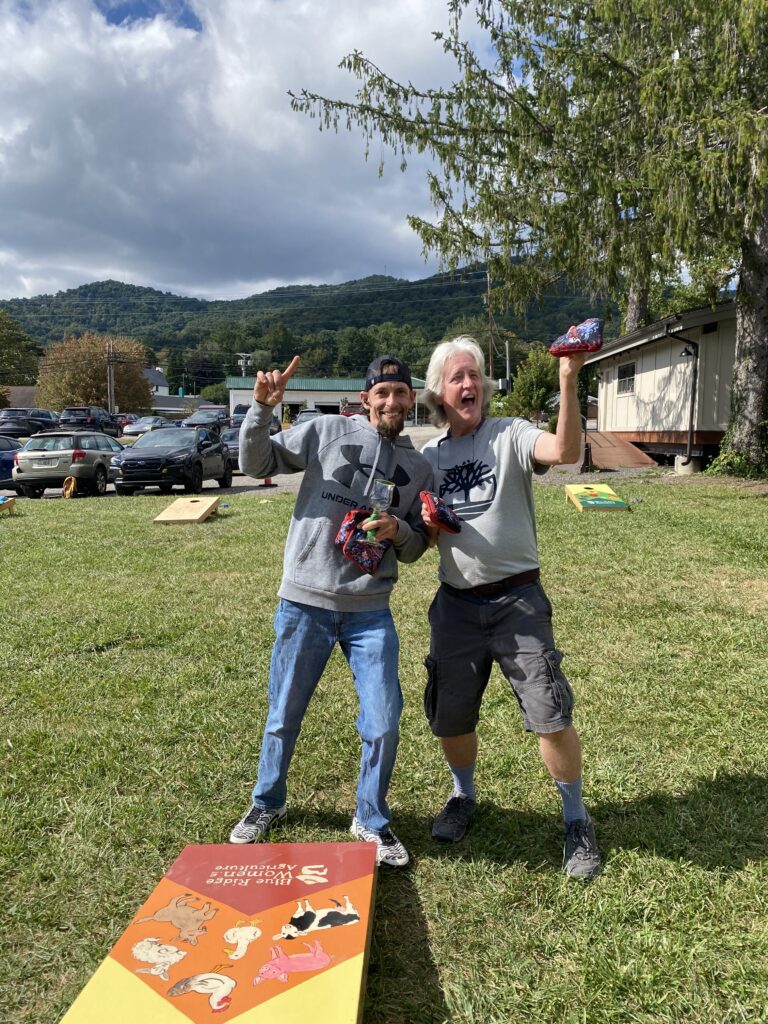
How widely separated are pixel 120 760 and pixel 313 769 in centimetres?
103

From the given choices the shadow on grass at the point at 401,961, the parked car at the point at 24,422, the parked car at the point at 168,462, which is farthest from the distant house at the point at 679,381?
the parked car at the point at 24,422

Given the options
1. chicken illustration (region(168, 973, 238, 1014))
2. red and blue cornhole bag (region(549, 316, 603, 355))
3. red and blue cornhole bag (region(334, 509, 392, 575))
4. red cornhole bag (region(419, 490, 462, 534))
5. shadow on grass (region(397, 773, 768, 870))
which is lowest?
shadow on grass (region(397, 773, 768, 870))

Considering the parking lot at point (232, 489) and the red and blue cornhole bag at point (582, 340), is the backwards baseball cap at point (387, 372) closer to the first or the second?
the red and blue cornhole bag at point (582, 340)

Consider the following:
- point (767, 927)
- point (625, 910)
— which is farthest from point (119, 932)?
point (767, 927)

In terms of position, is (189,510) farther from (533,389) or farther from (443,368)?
(533,389)

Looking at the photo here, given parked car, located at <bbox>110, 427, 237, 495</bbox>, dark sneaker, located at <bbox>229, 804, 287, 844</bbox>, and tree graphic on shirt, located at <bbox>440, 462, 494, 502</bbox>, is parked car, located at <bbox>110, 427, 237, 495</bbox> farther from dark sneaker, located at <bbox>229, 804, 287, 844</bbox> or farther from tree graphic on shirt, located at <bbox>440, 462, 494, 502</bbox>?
tree graphic on shirt, located at <bbox>440, 462, 494, 502</bbox>

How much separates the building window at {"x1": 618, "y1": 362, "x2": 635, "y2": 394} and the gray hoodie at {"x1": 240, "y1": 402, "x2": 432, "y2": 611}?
67.6ft

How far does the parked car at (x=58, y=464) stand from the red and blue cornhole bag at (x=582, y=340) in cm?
1671

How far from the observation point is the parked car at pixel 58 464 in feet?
56.0

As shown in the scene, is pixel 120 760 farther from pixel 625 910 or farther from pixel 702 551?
pixel 702 551

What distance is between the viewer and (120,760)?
3.63 metres

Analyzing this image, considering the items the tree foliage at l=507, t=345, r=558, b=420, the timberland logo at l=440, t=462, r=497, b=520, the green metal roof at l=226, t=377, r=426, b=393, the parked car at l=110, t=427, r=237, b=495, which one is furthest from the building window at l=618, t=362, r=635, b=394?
the green metal roof at l=226, t=377, r=426, b=393

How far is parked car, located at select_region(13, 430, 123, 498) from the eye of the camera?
56.0ft

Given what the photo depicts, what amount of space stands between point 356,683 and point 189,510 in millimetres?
9676
